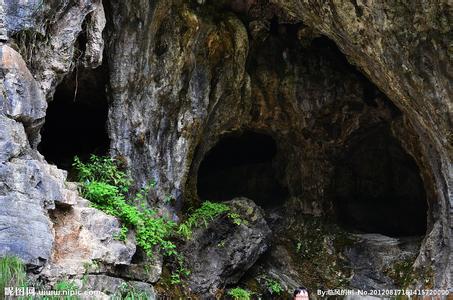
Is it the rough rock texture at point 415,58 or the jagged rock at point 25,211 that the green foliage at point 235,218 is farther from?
Result: the jagged rock at point 25,211

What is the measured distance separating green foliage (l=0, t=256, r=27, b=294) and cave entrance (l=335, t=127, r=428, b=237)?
8.98 metres

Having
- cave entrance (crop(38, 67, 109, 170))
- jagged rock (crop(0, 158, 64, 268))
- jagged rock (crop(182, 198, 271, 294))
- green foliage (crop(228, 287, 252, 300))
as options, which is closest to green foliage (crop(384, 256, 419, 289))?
jagged rock (crop(182, 198, 271, 294))

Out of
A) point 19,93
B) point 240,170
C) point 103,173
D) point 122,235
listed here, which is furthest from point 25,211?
point 240,170

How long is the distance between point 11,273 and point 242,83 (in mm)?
6419

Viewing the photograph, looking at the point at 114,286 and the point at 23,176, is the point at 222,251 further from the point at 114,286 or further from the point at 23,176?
the point at 23,176

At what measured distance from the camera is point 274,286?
8.95 m

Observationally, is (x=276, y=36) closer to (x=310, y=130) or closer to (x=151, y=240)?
(x=310, y=130)

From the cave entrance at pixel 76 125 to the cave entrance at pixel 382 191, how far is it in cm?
604

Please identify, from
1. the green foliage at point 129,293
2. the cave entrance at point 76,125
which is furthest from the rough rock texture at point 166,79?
the green foliage at point 129,293

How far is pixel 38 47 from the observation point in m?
6.51

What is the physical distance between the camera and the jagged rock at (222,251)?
8.38 m

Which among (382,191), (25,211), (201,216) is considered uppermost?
(382,191)

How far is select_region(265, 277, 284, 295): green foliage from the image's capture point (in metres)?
8.94

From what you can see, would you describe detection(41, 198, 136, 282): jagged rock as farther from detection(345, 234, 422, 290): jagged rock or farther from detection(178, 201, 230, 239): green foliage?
detection(345, 234, 422, 290): jagged rock
